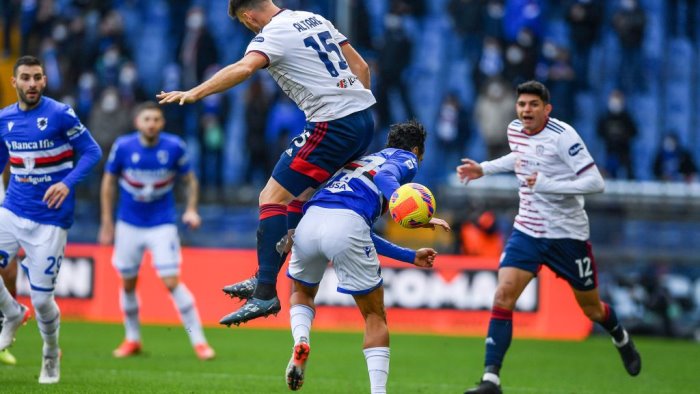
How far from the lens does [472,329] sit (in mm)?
17812

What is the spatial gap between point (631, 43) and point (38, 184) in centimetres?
1481

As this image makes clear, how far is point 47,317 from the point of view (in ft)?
33.8

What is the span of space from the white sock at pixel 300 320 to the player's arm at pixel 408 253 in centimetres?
72

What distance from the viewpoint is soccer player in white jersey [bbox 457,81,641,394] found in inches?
404

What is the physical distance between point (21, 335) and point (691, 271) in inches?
398

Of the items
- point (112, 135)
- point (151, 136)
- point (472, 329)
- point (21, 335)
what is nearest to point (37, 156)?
point (151, 136)

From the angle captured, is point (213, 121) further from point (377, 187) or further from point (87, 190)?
point (377, 187)

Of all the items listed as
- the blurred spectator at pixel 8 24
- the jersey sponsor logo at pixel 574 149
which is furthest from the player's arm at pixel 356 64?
the blurred spectator at pixel 8 24

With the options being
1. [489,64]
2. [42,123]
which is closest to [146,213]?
[42,123]

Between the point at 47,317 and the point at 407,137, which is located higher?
the point at 407,137

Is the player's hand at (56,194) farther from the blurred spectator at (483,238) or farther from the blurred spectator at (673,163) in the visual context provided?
the blurred spectator at (673,163)

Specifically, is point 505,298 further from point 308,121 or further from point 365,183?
point 308,121

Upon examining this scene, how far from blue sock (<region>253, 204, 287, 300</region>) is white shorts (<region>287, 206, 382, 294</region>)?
161 millimetres

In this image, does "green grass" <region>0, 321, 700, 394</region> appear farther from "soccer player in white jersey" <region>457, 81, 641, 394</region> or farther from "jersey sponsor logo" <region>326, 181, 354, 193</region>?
"jersey sponsor logo" <region>326, 181, 354, 193</region>
